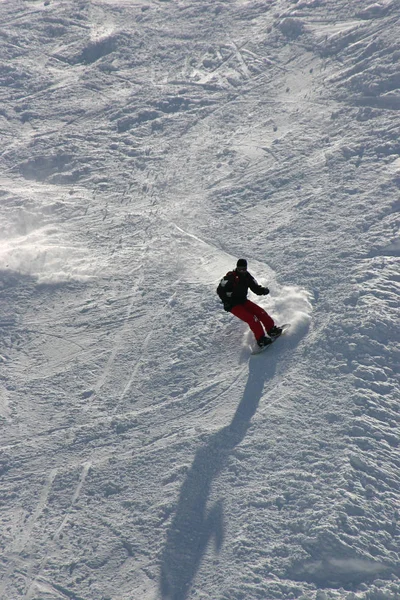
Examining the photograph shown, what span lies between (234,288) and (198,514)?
7.45 feet

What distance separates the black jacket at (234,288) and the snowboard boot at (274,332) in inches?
20.9

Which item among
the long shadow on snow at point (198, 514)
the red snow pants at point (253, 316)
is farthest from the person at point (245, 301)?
the long shadow on snow at point (198, 514)

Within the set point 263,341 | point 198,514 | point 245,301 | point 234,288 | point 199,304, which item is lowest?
point 198,514

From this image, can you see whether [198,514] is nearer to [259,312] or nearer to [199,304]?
[259,312]

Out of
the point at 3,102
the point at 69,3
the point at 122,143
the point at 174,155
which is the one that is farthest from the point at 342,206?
the point at 69,3

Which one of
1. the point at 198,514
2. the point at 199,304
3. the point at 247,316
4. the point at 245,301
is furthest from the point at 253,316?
the point at 198,514

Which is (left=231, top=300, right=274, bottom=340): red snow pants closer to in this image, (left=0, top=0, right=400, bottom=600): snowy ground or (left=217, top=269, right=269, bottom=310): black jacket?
(left=217, top=269, right=269, bottom=310): black jacket

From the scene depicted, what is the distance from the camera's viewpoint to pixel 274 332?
713 cm

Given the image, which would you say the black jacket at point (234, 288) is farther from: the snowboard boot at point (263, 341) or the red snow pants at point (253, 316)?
the snowboard boot at point (263, 341)

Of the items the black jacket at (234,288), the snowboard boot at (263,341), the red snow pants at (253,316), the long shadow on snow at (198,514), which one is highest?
the black jacket at (234,288)

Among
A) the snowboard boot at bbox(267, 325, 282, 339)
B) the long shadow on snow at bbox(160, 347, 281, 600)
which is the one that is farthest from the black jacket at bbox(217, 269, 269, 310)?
the long shadow on snow at bbox(160, 347, 281, 600)

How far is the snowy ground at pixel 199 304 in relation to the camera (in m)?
5.98

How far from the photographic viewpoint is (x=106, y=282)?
838cm

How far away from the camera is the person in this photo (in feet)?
21.7
